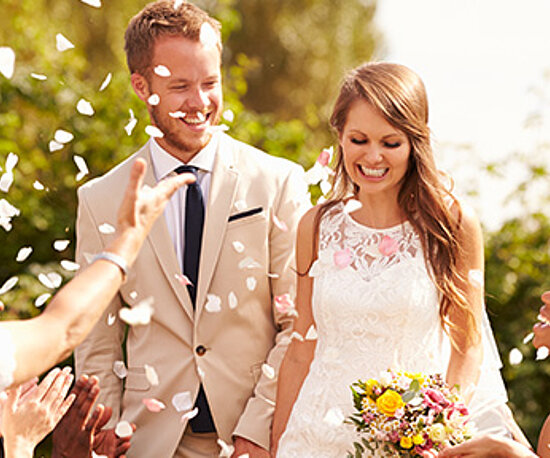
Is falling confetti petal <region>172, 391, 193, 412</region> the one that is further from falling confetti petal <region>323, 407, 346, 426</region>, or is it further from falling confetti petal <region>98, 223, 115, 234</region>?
falling confetti petal <region>98, 223, 115, 234</region>

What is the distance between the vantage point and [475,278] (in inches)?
124

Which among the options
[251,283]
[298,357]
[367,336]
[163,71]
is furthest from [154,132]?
[367,336]

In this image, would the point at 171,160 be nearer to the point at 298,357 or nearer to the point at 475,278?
the point at 298,357

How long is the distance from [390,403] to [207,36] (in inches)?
62.0

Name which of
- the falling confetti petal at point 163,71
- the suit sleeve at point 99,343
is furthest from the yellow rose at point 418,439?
the falling confetti petal at point 163,71

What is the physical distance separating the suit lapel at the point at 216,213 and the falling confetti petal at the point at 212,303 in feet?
0.06

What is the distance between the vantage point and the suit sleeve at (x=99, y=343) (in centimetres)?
351

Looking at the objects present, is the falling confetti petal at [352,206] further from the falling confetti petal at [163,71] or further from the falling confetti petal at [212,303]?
A: the falling confetti petal at [163,71]

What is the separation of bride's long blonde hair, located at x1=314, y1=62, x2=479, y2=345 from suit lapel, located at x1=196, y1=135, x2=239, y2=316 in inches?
19.1

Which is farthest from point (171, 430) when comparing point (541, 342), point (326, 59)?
point (326, 59)

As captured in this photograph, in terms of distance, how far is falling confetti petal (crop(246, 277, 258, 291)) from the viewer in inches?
135

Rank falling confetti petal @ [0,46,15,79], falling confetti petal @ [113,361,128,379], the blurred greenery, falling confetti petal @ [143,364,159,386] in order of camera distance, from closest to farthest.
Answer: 1. falling confetti petal @ [0,46,15,79]
2. falling confetti petal @ [143,364,159,386]
3. falling confetti petal @ [113,361,128,379]
4. the blurred greenery

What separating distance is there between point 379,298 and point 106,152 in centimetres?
328

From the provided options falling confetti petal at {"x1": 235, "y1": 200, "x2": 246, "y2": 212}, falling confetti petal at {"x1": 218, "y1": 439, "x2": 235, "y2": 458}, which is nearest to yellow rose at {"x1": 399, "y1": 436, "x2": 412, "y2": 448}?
falling confetti petal at {"x1": 218, "y1": 439, "x2": 235, "y2": 458}
